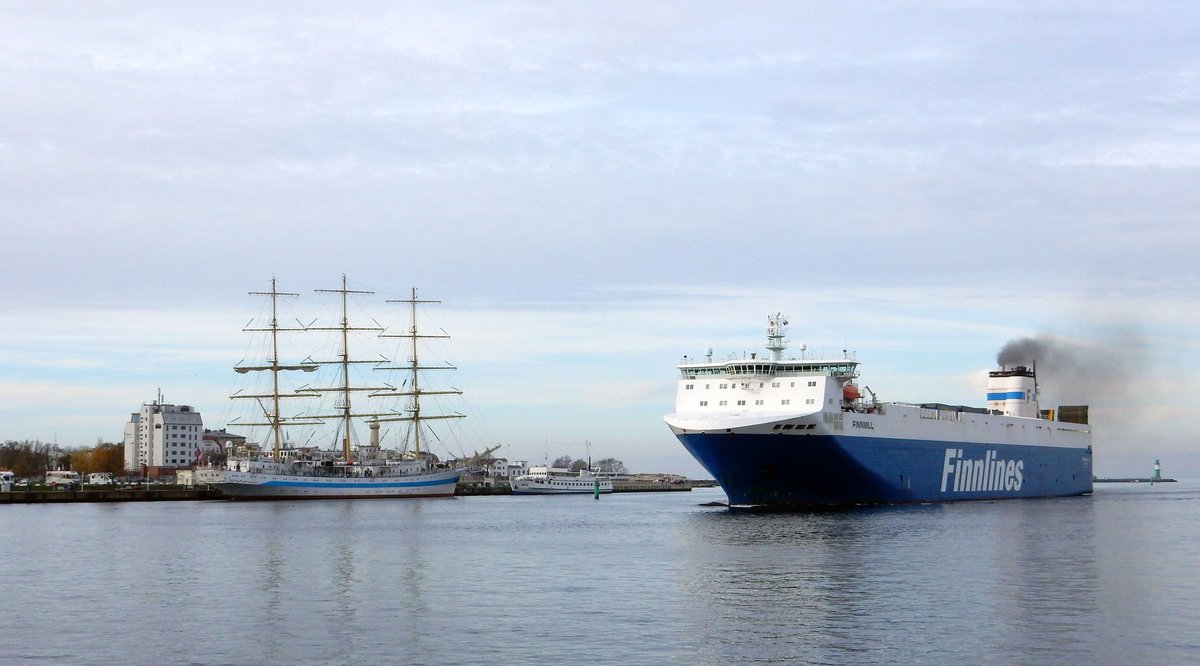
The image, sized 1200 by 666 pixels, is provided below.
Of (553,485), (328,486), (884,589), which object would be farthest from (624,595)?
(553,485)

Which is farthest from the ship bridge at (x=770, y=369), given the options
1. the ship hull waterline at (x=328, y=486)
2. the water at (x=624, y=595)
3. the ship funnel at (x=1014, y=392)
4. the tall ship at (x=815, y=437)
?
the ship hull waterline at (x=328, y=486)

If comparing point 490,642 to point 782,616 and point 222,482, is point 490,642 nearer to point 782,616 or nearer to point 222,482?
point 782,616

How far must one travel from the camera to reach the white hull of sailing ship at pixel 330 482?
110 m

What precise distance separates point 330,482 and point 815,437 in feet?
211

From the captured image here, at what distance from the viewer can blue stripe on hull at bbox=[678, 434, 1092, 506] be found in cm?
6266

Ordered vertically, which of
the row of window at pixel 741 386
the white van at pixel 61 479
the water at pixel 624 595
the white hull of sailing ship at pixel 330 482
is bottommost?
the white van at pixel 61 479

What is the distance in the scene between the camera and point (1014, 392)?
93125 millimetres

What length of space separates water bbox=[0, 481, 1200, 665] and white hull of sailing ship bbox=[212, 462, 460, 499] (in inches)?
2103

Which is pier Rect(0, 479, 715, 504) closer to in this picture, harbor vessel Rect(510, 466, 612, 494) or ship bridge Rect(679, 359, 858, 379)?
harbor vessel Rect(510, 466, 612, 494)

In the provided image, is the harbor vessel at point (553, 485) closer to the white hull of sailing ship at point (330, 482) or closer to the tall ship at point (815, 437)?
the white hull of sailing ship at point (330, 482)

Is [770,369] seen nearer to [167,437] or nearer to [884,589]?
[884,589]

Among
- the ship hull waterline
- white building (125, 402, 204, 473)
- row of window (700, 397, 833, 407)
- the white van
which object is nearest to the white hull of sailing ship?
the ship hull waterline

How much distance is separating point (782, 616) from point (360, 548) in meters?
24.4

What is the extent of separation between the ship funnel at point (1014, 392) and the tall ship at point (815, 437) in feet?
42.2
